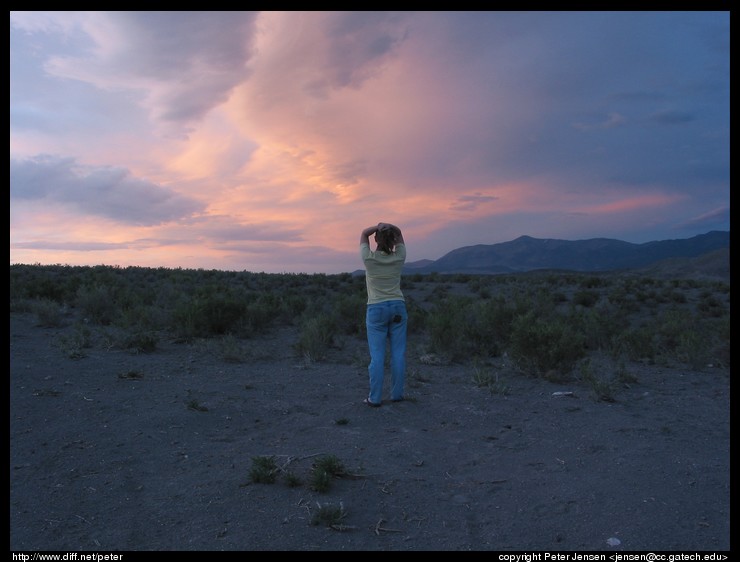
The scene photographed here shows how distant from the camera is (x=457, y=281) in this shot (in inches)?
1351

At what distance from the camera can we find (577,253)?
169375 millimetres

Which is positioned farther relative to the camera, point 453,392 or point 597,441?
point 453,392

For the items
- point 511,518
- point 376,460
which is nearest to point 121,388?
point 376,460

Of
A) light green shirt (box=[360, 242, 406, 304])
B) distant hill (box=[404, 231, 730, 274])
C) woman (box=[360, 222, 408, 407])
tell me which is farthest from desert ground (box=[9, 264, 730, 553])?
distant hill (box=[404, 231, 730, 274])

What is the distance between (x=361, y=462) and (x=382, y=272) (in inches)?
106

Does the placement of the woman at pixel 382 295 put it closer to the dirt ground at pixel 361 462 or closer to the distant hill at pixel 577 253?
the dirt ground at pixel 361 462

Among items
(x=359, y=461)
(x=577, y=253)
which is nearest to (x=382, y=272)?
(x=359, y=461)

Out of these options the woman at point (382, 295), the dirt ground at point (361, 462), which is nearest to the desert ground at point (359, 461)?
the dirt ground at point (361, 462)

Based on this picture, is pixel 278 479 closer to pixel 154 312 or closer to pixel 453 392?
pixel 453 392

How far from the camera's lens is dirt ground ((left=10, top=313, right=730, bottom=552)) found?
14.3 ft

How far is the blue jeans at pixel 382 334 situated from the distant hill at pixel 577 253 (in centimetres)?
14840
